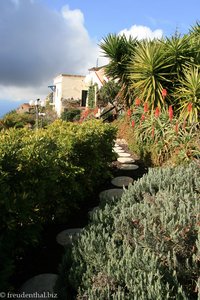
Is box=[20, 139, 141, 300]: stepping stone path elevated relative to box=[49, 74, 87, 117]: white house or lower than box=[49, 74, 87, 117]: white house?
lower

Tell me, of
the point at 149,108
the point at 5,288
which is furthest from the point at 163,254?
the point at 149,108

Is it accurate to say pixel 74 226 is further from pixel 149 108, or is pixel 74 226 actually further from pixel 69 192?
pixel 149 108

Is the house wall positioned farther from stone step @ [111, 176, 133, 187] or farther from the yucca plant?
stone step @ [111, 176, 133, 187]

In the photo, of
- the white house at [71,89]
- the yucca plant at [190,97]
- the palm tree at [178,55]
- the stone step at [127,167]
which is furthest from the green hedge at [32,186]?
the white house at [71,89]

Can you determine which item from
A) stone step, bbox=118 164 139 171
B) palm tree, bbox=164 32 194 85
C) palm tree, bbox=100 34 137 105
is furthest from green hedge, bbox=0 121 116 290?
palm tree, bbox=100 34 137 105

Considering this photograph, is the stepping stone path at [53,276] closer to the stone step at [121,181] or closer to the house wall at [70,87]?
the stone step at [121,181]

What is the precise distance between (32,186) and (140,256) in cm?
155

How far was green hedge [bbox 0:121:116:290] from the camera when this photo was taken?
2822 mm

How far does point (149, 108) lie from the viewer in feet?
30.2

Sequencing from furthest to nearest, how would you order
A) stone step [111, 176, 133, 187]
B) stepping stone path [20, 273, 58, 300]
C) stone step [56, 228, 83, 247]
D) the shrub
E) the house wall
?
the house wall < stone step [111, 176, 133, 187] < the shrub < stone step [56, 228, 83, 247] < stepping stone path [20, 273, 58, 300]

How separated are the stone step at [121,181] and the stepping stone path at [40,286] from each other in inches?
132

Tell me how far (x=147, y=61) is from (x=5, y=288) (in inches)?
314

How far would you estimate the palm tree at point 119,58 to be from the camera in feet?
35.9

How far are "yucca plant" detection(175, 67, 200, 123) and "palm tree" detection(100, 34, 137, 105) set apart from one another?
8.25 ft
